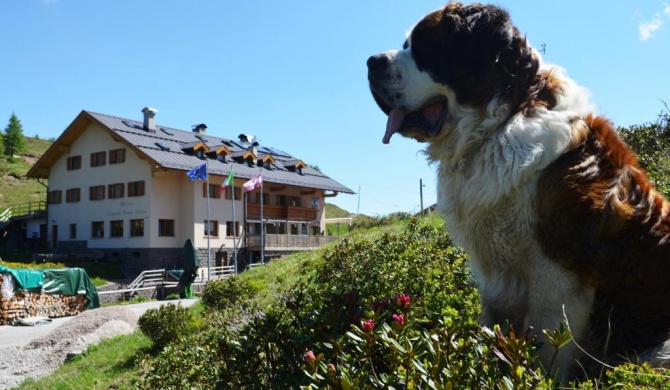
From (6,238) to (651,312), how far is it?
56.4m

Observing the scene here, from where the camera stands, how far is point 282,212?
155ft

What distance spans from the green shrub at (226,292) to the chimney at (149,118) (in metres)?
33.4

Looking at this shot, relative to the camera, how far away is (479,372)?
5.84 feet

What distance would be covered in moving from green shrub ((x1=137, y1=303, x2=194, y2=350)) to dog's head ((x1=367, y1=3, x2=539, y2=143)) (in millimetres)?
8284

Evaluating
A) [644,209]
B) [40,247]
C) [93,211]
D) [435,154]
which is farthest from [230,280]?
[40,247]

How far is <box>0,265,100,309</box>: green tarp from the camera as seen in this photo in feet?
82.1

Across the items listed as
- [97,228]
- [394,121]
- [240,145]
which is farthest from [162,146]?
[394,121]

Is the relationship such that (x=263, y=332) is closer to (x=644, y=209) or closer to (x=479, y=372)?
(x=479, y=372)

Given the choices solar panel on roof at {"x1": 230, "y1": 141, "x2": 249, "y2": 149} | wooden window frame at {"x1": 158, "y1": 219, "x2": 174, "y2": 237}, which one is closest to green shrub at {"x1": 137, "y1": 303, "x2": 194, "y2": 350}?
wooden window frame at {"x1": 158, "y1": 219, "x2": 174, "y2": 237}

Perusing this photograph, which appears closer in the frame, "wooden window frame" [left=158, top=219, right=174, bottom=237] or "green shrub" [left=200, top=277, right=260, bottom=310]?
"green shrub" [left=200, top=277, right=260, bottom=310]

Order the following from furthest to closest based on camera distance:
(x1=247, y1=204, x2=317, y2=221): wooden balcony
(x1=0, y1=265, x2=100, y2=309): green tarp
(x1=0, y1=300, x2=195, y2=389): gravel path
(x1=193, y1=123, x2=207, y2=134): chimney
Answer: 1. (x1=193, y1=123, x2=207, y2=134): chimney
2. (x1=247, y1=204, x2=317, y2=221): wooden balcony
3. (x1=0, y1=265, x2=100, y2=309): green tarp
4. (x1=0, y1=300, x2=195, y2=389): gravel path

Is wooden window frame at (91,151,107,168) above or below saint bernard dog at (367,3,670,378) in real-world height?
above

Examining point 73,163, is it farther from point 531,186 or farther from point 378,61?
point 531,186

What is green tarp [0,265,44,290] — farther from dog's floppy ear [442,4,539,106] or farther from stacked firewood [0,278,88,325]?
dog's floppy ear [442,4,539,106]
